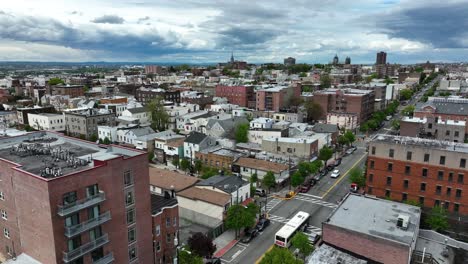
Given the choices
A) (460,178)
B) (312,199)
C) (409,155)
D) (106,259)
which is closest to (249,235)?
(312,199)

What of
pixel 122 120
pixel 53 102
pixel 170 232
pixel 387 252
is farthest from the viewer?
pixel 53 102

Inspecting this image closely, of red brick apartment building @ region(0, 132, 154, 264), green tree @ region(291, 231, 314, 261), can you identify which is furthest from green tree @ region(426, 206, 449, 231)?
red brick apartment building @ region(0, 132, 154, 264)

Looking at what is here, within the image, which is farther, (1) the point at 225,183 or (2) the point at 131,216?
(1) the point at 225,183

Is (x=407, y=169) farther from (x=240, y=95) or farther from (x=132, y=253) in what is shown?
(x=240, y=95)

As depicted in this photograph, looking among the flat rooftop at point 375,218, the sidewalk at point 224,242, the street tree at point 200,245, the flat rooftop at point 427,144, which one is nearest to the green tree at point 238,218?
the sidewalk at point 224,242

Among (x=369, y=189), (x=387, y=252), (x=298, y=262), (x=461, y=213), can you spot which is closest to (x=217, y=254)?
(x=298, y=262)

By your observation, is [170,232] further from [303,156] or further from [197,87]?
[197,87]
